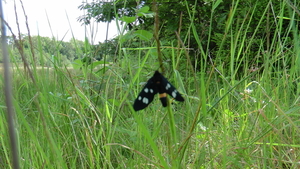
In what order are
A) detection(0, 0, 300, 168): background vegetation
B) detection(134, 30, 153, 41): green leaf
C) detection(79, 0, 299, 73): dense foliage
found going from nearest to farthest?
detection(0, 0, 300, 168): background vegetation
detection(134, 30, 153, 41): green leaf
detection(79, 0, 299, 73): dense foliage

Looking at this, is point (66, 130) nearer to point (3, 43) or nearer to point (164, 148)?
point (164, 148)

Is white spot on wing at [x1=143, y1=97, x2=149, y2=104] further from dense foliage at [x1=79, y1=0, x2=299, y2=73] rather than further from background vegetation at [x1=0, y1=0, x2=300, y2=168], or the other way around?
dense foliage at [x1=79, y1=0, x2=299, y2=73]

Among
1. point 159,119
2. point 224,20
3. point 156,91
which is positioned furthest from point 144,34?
point 224,20

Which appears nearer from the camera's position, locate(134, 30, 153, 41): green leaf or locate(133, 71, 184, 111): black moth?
locate(133, 71, 184, 111): black moth

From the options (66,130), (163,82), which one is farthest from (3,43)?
(66,130)

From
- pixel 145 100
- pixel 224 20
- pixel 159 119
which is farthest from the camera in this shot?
pixel 224 20

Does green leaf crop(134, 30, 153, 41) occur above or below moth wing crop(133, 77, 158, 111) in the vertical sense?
above

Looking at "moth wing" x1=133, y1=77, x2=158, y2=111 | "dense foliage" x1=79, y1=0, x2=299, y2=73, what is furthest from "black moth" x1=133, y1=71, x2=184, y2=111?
"dense foliage" x1=79, y1=0, x2=299, y2=73

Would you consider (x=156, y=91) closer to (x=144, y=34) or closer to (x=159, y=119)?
(x=159, y=119)
